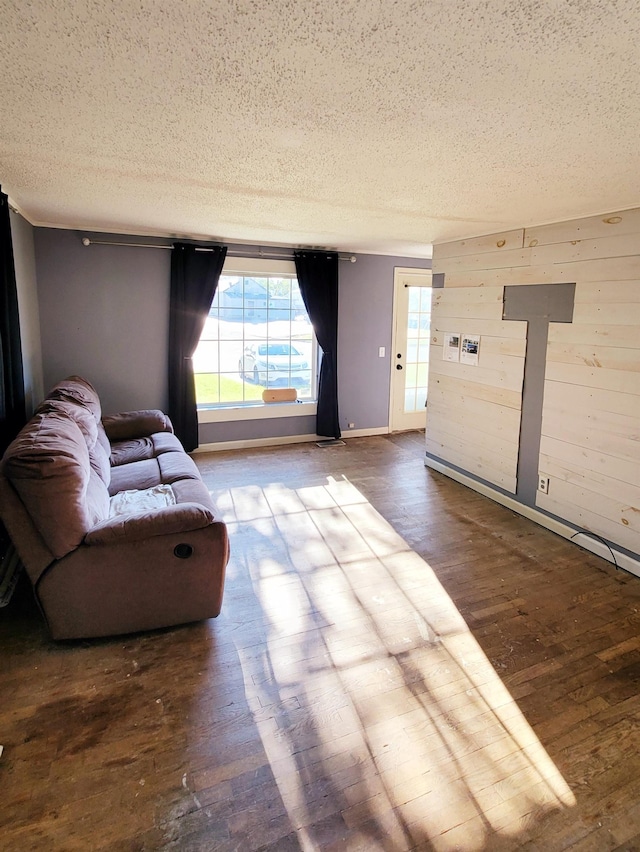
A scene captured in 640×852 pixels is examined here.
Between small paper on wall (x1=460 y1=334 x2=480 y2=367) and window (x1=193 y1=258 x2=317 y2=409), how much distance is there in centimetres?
206

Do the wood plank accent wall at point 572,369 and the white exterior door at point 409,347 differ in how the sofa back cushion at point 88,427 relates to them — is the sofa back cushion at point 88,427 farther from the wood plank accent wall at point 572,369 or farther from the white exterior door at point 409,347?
the white exterior door at point 409,347

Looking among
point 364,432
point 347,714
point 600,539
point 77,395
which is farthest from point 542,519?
point 77,395

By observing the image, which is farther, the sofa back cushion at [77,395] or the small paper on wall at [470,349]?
the small paper on wall at [470,349]

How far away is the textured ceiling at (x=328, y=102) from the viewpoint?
122 cm

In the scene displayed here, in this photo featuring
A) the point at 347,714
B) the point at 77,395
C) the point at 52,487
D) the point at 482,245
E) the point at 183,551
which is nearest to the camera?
the point at 347,714

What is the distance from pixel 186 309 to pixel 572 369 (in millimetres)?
3741

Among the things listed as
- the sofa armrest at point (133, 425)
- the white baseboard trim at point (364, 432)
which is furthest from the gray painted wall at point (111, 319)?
the white baseboard trim at point (364, 432)

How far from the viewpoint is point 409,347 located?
6.54 m

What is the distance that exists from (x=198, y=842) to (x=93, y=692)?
862mm

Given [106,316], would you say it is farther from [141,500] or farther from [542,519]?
[542,519]

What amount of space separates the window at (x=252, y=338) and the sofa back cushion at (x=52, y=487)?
3.22m

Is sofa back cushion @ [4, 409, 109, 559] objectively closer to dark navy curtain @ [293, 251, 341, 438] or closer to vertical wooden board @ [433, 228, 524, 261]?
vertical wooden board @ [433, 228, 524, 261]

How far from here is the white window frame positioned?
5.42m

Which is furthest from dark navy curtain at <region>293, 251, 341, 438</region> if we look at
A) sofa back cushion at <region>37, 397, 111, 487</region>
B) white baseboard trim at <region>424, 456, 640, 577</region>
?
sofa back cushion at <region>37, 397, 111, 487</region>
